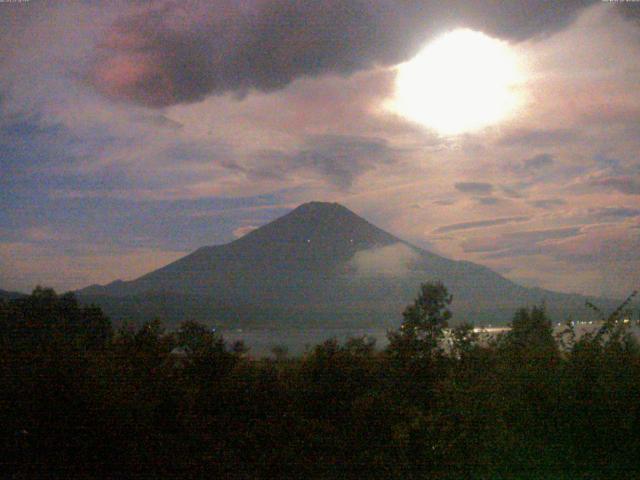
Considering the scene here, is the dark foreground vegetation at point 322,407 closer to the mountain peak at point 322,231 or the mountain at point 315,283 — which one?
the mountain at point 315,283

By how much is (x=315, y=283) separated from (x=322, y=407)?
40.1 metres

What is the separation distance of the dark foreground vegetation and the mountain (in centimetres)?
1117

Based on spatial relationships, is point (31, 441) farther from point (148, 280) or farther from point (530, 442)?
point (148, 280)

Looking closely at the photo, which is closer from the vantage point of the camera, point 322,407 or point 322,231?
point 322,407

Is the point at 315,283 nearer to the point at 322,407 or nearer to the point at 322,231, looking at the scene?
the point at 322,231

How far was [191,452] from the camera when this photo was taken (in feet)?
20.7

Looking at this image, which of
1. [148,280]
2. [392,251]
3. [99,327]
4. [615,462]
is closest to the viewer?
[615,462]

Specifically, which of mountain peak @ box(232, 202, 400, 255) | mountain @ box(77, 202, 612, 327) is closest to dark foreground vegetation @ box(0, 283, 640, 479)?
mountain @ box(77, 202, 612, 327)

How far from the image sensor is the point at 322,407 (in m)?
7.30

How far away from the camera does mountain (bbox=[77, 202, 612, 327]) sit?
29781 mm

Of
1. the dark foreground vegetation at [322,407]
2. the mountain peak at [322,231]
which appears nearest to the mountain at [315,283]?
the mountain peak at [322,231]

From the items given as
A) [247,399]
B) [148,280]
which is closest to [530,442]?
[247,399]

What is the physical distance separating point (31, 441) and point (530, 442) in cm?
526

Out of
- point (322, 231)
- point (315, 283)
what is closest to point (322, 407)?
point (315, 283)
